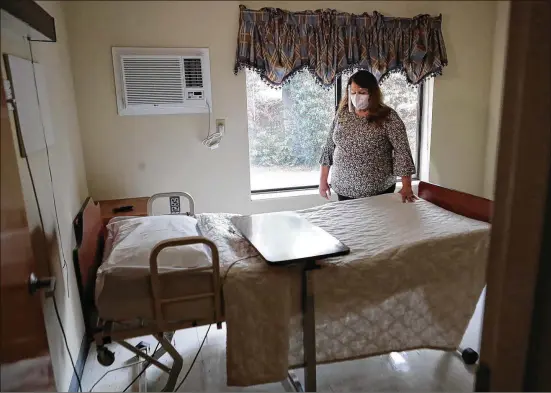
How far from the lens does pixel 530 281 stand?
54 cm

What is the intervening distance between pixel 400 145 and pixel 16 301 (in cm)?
195

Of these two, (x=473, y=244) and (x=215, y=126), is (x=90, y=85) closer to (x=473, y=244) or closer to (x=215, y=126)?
(x=215, y=126)

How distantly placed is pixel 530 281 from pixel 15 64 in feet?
5.31

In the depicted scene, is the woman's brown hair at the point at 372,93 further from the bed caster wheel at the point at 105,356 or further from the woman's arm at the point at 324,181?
the bed caster wheel at the point at 105,356

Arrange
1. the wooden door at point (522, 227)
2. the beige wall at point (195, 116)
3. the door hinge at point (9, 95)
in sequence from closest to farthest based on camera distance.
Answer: the wooden door at point (522, 227) < the door hinge at point (9, 95) < the beige wall at point (195, 116)

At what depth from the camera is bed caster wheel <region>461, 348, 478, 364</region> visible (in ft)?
6.57

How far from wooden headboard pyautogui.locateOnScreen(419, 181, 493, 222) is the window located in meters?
1.22

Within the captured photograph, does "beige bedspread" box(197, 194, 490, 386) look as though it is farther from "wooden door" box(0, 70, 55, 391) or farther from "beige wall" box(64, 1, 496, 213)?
"beige wall" box(64, 1, 496, 213)

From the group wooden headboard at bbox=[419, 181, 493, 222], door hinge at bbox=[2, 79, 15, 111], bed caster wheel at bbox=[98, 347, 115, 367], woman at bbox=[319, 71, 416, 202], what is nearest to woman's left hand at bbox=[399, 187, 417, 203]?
woman at bbox=[319, 71, 416, 202]

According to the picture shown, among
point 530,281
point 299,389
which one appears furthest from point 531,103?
point 299,389

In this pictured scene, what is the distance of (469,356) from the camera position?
201 cm

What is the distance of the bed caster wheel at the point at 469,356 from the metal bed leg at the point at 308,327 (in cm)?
84

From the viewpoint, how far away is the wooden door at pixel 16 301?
0.91m

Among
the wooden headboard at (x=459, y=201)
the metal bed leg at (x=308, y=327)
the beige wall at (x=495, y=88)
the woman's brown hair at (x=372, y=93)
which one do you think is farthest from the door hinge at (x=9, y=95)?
the beige wall at (x=495, y=88)
